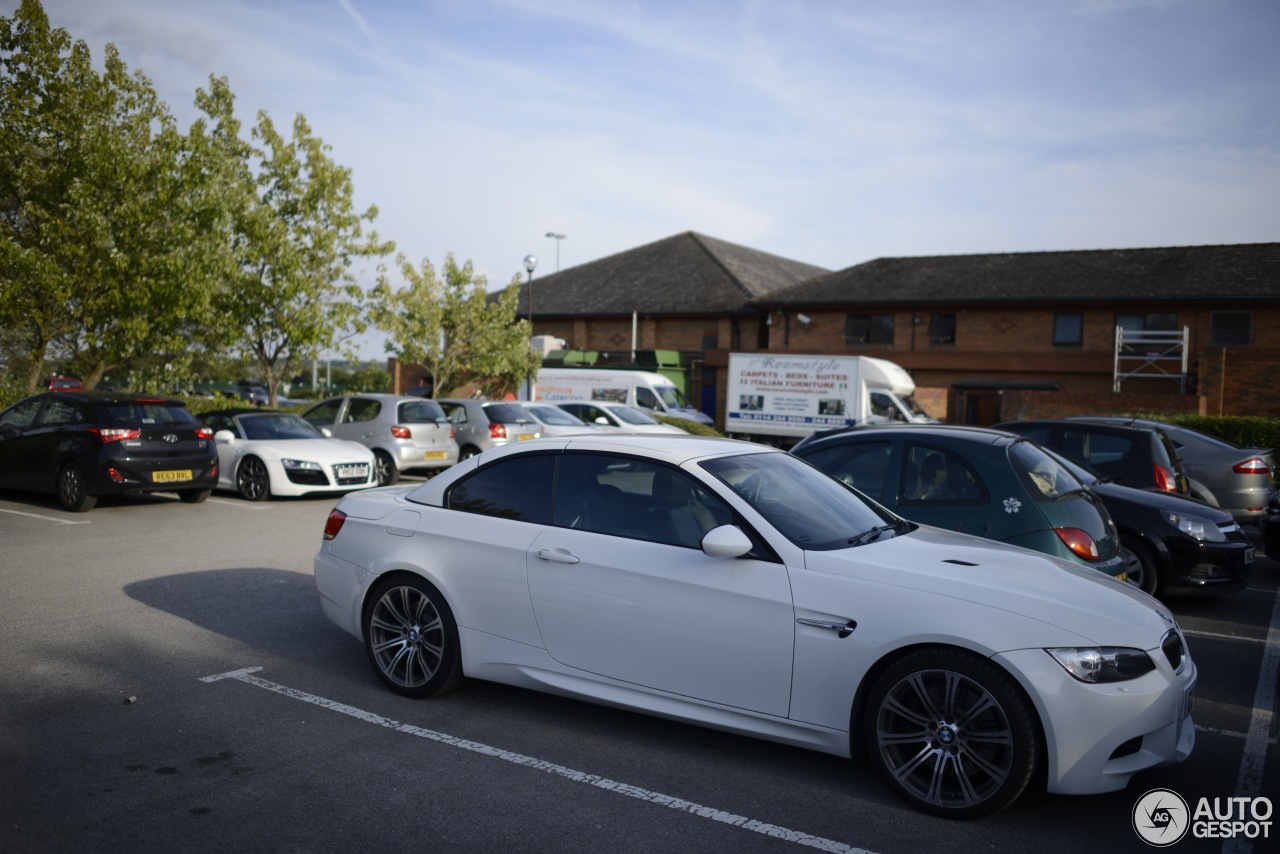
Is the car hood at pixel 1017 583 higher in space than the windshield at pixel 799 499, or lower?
lower

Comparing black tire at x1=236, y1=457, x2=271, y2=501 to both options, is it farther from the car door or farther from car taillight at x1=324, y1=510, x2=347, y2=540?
the car door

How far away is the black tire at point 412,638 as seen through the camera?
5281 millimetres

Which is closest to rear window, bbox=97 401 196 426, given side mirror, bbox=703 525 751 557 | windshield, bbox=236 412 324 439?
windshield, bbox=236 412 324 439

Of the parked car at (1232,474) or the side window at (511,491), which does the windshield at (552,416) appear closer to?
the parked car at (1232,474)

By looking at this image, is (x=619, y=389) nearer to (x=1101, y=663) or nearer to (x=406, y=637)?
(x=406, y=637)

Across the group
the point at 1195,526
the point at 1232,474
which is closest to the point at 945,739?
the point at 1195,526

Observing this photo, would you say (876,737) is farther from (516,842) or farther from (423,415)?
(423,415)

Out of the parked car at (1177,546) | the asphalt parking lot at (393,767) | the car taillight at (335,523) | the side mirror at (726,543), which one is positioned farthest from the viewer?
the parked car at (1177,546)

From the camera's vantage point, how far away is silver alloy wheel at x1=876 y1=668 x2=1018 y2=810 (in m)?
3.96

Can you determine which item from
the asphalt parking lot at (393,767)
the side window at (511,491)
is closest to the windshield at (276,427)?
the asphalt parking lot at (393,767)

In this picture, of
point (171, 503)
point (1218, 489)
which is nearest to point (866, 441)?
point (1218, 489)

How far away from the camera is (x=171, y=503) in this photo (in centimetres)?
1369

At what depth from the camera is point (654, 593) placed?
15.1ft

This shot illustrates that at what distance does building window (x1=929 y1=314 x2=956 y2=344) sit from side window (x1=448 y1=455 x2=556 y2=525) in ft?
107
